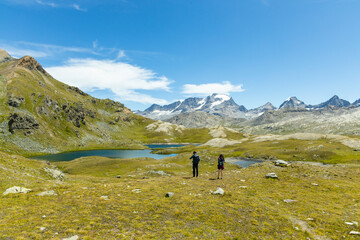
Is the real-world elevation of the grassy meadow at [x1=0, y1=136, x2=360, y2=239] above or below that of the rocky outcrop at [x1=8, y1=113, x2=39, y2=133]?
below

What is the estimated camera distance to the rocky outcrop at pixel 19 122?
17162cm

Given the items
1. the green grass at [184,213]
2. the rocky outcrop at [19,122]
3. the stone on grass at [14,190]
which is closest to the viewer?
the green grass at [184,213]

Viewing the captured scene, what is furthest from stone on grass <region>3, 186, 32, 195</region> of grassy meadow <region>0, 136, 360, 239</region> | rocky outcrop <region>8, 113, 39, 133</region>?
rocky outcrop <region>8, 113, 39, 133</region>

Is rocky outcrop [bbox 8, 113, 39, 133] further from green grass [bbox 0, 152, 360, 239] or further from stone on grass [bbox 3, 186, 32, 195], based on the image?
stone on grass [bbox 3, 186, 32, 195]

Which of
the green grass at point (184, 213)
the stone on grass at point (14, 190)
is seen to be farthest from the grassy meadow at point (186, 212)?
the stone on grass at point (14, 190)

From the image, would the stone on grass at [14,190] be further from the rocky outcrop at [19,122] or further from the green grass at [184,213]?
the rocky outcrop at [19,122]

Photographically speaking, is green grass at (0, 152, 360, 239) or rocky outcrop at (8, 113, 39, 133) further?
rocky outcrop at (8, 113, 39, 133)

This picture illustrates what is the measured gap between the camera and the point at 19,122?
6909 inches

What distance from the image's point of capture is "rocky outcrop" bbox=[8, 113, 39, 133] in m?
172

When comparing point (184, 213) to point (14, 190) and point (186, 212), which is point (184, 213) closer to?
point (186, 212)

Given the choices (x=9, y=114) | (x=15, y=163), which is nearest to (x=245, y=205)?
(x=15, y=163)

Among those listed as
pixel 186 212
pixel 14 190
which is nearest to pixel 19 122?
pixel 14 190

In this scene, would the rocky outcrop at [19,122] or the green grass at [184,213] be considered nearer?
the green grass at [184,213]

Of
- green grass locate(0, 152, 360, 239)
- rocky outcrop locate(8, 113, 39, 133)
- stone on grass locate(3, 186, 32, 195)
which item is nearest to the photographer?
green grass locate(0, 152, 360, 239)
